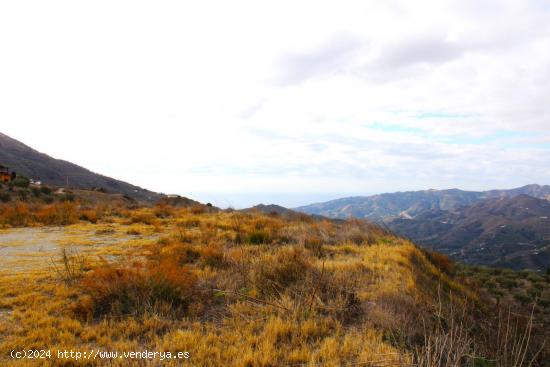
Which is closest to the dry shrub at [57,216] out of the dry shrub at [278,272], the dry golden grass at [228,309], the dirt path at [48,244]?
the dirt path at [48,244]

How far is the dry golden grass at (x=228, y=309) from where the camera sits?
356 centimetres

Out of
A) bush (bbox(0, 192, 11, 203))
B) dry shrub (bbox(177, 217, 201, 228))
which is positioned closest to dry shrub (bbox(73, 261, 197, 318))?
dry shrub (bbox(177, 217, 201, 228))

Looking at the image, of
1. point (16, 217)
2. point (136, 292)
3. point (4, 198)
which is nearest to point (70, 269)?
point (136, 292)

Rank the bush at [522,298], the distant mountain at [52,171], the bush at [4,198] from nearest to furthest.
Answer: the bush at [522,298]
the bush at [4,198]
the distant mountain at [52,171]

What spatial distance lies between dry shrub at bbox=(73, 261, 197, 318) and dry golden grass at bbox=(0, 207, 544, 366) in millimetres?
15

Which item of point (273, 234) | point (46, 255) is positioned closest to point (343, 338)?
point (273, 234)

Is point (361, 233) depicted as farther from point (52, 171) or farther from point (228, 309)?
point (52, 171)

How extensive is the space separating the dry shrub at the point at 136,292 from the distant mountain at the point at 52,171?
179ft

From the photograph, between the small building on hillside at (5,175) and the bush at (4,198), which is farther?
the small building on hillside at (5,175)

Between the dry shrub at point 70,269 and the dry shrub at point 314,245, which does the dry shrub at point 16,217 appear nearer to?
the dry shrub at point 70,269

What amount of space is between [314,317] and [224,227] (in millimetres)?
7673

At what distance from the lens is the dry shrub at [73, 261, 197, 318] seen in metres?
4.45

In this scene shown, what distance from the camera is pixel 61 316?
4250mm

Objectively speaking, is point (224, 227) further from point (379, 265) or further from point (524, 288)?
point (524, 288)
